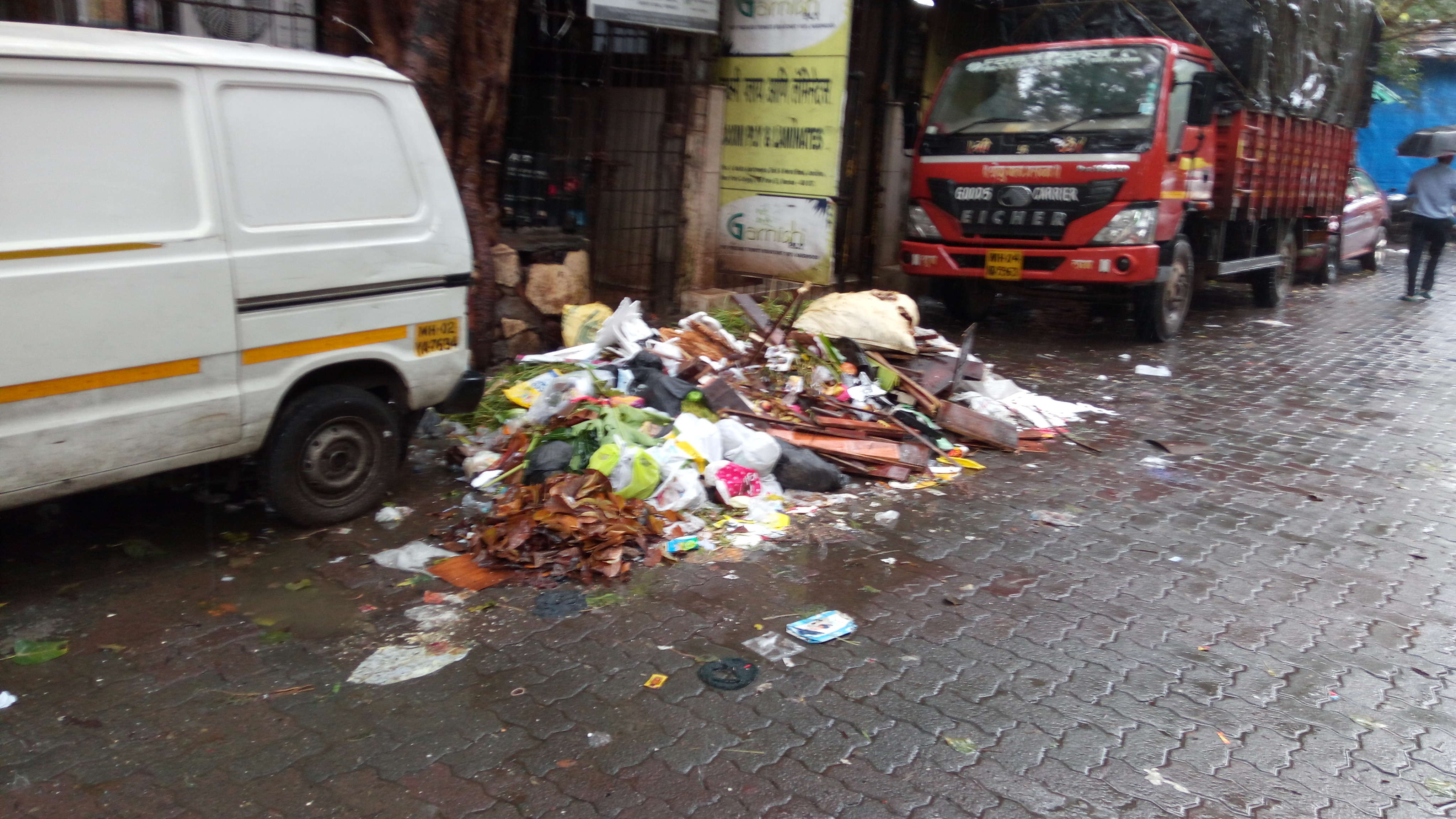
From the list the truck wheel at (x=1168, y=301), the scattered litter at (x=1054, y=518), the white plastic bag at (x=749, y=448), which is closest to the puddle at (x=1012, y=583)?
the scattered litter at (x=1054, y=518)

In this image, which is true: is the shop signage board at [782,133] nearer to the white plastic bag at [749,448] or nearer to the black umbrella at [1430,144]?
the white plastic bag at [749,448]

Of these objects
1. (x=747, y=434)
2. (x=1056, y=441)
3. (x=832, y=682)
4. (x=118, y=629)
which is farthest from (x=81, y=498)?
(x=1056, y=441)

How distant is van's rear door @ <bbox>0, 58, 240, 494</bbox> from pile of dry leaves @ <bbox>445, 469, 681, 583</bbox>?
120 cm

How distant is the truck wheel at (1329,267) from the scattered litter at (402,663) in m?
15.7

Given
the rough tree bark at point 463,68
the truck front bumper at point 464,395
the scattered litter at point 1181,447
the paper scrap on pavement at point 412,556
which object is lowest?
the paper scrap on pavement at point 412,556

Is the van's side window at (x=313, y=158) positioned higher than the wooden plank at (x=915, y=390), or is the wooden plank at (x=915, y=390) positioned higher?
the van's side window at (x=313, y=158)

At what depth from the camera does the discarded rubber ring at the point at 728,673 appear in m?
3.48

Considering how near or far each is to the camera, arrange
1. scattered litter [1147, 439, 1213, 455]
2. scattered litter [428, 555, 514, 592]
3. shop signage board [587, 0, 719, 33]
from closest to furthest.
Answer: scattered litter [428, 555, 514, 592]
scattered litter [1147, 439, 1213, 455]
shop signage board [587, 0, 719, 33]

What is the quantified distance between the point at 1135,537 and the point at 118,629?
4460 mm

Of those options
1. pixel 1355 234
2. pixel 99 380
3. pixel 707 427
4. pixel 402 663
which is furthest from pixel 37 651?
pixel 1355 234

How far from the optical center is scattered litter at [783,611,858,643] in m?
3.83

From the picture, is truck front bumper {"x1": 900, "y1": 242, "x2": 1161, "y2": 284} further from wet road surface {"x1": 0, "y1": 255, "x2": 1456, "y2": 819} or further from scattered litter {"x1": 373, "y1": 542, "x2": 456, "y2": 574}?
scattered litter {"x1": 373, "y1": 542, "x2": 456, "y2": 574}

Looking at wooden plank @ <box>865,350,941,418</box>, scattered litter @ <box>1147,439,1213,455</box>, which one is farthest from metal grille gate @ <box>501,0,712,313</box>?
scattered litter @ <box>1147,439,1213,455</box>

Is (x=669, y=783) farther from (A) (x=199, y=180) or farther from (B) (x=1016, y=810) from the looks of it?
(A) (x=199, y=180)
